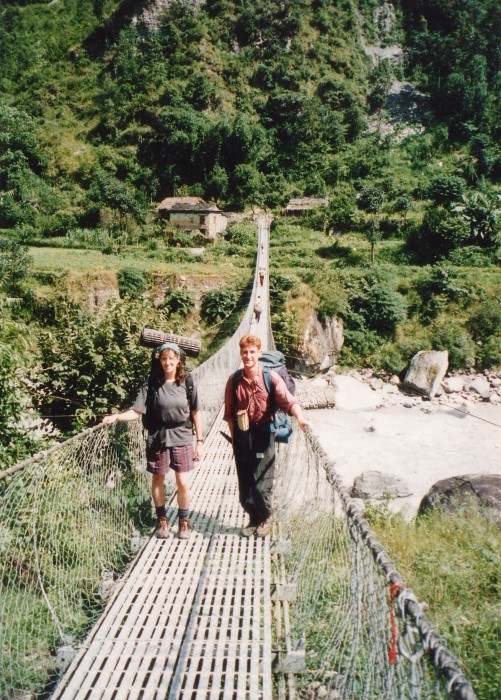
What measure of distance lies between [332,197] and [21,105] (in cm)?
3020

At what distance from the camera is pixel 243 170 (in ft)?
96.2

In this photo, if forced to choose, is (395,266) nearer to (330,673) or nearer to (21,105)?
(330,673)

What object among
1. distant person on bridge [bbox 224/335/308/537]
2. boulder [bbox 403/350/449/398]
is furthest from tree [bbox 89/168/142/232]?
distant person on bridge [bbox 224/335/308/537]

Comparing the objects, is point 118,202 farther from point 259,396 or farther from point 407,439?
point 259,396

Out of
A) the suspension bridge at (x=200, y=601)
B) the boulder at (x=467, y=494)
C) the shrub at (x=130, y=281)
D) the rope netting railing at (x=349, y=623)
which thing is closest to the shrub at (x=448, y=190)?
the shrub at (x=130, y=281)

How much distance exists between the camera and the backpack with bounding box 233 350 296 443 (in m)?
2.13

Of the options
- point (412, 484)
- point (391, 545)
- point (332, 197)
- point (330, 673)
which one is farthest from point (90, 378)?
point (332, 197)

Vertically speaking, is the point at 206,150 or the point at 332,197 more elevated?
the point at 206,150

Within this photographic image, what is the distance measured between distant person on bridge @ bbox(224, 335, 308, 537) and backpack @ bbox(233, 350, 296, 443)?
0.06 ft

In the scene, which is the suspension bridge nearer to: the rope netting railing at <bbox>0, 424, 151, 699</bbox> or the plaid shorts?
the rope netting railing at <bbox>0, 424, 151, 699</bbox>

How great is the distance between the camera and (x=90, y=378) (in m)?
3.98

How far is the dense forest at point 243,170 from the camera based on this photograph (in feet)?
19.9

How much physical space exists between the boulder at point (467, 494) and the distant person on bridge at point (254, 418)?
13.8 feet

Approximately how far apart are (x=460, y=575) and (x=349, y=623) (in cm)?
206
